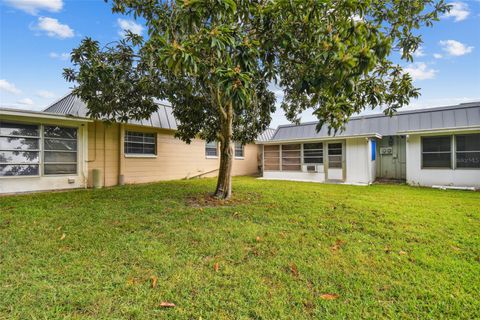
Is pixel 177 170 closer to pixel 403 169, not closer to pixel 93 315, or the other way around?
pixel 93 315

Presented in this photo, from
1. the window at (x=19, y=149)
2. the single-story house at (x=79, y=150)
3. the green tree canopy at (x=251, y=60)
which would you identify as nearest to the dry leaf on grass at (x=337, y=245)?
the green tree canopy at (x=251, y=60)

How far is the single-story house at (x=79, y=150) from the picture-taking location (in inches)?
287

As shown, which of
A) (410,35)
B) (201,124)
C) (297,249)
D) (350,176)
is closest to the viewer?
(297,249)

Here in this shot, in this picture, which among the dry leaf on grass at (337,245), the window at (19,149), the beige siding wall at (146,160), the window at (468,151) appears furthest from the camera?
the window at (468,151)

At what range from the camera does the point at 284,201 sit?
21.2ft

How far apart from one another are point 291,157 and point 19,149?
38.0 feet

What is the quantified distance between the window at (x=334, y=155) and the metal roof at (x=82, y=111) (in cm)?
814

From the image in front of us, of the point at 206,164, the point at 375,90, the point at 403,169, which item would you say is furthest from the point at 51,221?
the point at 403,169

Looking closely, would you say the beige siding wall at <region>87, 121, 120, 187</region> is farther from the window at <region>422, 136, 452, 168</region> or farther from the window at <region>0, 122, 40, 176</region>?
the window at <region>422, 136, 452, 168</region>

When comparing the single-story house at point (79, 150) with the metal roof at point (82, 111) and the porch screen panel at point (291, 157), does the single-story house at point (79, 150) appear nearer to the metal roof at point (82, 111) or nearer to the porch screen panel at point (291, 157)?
the metal roof at point (82, 111)

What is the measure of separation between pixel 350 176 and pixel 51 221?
11.5m

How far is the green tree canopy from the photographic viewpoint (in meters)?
3.03

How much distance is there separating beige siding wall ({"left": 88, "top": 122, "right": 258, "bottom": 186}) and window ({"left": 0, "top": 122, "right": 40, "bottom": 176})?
1.57 metres

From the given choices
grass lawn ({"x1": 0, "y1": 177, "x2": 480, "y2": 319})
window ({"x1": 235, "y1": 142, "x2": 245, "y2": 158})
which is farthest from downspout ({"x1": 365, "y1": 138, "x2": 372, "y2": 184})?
window ({"x1": 235, "y1": 142, "x2": 245, "y2": 158})
